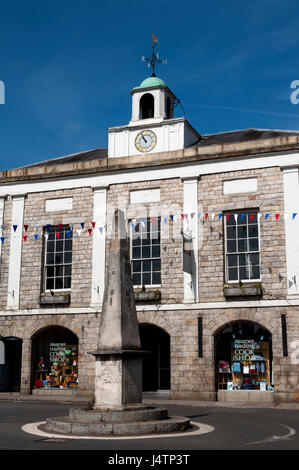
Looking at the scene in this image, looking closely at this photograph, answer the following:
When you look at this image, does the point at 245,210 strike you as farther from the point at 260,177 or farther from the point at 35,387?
the point at 35,387

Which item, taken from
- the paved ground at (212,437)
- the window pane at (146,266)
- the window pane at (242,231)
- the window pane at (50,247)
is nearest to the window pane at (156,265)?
the window pane at (146,266)

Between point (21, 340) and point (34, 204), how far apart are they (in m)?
5.49

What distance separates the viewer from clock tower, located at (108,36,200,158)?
74.7 ft

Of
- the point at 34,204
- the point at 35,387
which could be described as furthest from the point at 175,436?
the point at 34,204

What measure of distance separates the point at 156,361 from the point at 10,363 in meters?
5.99

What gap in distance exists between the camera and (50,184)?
23562 millimetres

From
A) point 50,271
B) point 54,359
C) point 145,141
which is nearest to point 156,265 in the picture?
point 50,271

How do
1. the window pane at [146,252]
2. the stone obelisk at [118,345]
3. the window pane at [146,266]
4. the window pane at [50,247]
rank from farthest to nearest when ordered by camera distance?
1. the window pane at [50,247]
2. the window pane at [146,252]
3. the window pane at [146,266]
4. the stone obelisk at [118,345]

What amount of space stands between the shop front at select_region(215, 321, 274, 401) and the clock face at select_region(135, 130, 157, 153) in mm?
7758

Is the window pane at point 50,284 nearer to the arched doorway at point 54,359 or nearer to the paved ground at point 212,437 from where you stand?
the arched doorway at point 54,359

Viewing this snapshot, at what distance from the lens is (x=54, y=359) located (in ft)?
73.9

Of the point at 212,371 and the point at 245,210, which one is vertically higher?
the point at 245,210

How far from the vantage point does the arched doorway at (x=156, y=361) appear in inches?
869

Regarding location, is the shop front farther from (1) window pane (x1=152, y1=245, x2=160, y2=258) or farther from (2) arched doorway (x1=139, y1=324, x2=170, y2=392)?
(1) window pane (x1=152, y1=245, x2=160, y2=258)
